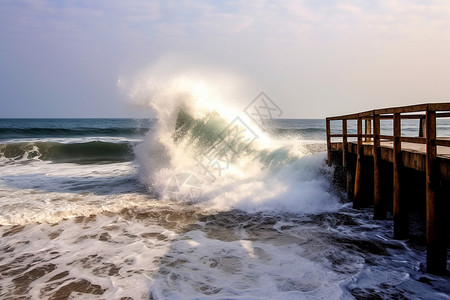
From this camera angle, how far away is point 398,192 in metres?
5.76

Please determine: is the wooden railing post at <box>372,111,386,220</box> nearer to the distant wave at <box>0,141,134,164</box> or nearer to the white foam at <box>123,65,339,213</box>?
the white foam at <box>123,65,339,213</box>

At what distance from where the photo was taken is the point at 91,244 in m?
6.15

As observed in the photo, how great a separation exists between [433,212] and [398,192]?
122 cm

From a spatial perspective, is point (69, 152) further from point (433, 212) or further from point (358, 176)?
point (433, 212)

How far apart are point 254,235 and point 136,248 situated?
2.31 metres

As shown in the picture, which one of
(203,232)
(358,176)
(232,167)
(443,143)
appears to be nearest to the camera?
(443,143)

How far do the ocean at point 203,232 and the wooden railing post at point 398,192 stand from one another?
218 millimetres

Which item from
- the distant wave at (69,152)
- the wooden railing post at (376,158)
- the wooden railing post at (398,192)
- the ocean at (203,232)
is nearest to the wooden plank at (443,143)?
the wooden railing post at (398,192)

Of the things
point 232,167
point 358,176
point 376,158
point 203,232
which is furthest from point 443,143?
point 232,167

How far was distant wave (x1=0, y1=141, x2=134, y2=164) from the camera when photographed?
22.9 meters

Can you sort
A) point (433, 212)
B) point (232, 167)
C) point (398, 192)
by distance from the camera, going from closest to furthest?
point (433, 212)
point (398, 192)
point (232, 167)

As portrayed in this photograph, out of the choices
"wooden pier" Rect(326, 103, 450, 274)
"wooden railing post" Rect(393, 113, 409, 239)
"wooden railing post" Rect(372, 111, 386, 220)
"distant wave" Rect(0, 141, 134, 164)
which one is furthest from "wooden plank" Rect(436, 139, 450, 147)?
"distant wave" Rect(0, 141, 134, 164)

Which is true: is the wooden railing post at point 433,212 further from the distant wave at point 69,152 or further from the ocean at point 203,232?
the distant wave at point 69,152

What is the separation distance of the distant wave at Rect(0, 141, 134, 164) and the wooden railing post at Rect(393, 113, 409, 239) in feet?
63.5
